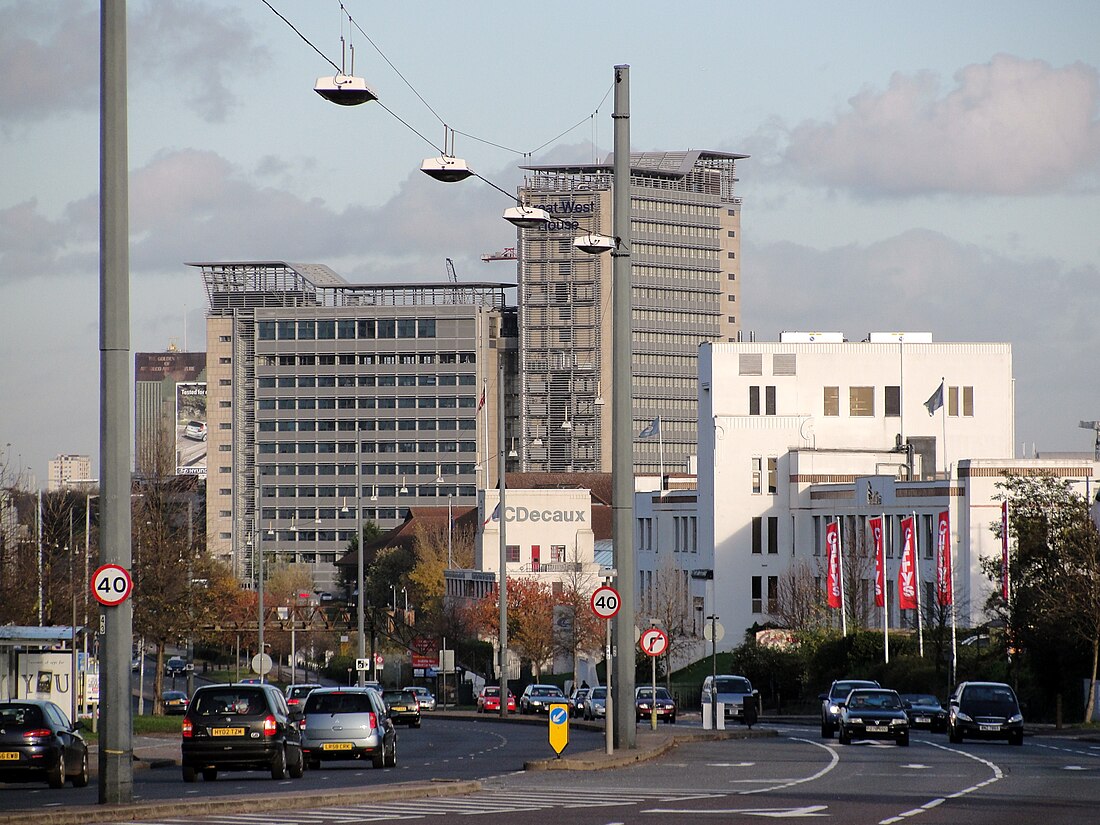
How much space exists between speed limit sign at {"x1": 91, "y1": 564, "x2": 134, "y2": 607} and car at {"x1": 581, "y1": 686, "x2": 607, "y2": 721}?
38.1 m

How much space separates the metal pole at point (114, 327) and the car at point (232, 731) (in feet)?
30.8

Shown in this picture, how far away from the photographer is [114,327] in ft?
66.7

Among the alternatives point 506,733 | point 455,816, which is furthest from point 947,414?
point 455,816

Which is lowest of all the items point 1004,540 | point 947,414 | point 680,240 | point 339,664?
point 339,664

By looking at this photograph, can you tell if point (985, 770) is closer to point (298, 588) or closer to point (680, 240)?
point (298, 588)

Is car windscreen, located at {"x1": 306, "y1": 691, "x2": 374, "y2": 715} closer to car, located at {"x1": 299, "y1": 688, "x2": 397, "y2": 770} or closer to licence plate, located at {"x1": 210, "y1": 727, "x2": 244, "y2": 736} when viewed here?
car, located at {"x1": 299, "y1": 688, "x2": 397, "y2": 770}

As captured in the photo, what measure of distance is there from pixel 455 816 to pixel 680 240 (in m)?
181

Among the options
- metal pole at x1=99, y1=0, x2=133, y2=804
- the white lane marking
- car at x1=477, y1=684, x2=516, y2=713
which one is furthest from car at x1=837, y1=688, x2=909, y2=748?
car at x1=477, y1=684, x2=516, y2=713

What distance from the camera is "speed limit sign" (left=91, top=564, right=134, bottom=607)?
Answer: 66.0 ft

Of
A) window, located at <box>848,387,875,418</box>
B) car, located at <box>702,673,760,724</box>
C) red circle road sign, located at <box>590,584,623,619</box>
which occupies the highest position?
window, located at <box>848,387,875,418</box>

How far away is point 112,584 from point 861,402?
88869 mm

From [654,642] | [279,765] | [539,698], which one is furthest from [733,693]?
[279,765]

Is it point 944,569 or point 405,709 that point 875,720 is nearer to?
point 944,569

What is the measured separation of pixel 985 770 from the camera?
97.8 ft
